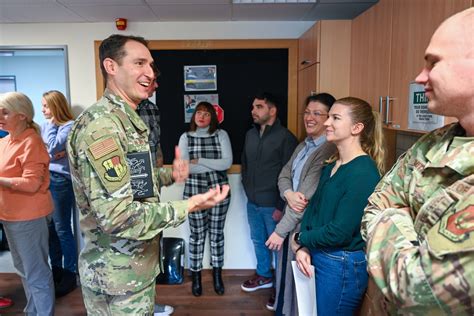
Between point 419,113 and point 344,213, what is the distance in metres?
0.59

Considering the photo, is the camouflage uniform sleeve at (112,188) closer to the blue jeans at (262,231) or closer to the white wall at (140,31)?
the blue jeans at (262,231)

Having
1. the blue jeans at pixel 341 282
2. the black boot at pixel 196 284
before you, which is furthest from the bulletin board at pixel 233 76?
the blue jeans at pixel 341 282

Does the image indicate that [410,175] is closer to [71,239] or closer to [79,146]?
[79,146]

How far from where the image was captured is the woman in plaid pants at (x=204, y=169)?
2.99 metres

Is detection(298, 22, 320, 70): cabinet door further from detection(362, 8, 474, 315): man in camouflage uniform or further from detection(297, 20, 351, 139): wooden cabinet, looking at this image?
detection(362, 8, 474, 315): man in camouflage uniform

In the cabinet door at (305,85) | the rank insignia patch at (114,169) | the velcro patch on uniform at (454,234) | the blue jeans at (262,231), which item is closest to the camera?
the velcro patch on uniform at (454,234)

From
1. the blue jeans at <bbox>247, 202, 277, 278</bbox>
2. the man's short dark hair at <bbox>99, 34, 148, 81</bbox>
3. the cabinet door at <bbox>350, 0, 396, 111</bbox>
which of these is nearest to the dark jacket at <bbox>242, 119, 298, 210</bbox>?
the blue jeans at <bbox>247, 202, 277, 278</bbox>

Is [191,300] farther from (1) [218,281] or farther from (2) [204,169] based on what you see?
(2) [204,169]

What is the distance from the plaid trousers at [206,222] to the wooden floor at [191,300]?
0.23m

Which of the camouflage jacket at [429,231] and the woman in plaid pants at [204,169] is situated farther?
the woman in plaid pants at [204,169]

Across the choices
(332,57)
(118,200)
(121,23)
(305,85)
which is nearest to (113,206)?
(118,200)

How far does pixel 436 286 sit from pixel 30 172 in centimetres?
218

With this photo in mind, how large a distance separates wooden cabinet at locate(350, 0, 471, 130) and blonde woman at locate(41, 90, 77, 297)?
2338 millimetres

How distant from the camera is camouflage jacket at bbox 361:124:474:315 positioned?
0.59m
